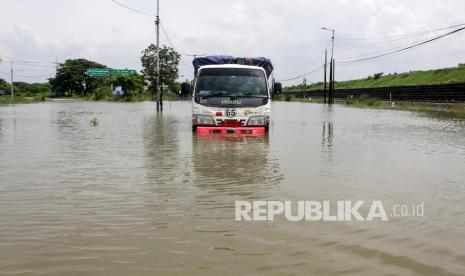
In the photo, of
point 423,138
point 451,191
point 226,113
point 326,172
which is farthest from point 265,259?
point 423,138

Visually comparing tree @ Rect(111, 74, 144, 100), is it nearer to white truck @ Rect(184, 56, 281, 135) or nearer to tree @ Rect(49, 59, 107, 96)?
tree @ Rect(49, 59, 107, 96)

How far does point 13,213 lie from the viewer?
4.75 metres

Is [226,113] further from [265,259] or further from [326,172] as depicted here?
[265,259]

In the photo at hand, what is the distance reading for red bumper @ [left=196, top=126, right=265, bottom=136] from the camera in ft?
40.8

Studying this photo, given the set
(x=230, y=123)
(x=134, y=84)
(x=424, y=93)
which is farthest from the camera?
(x=134, y=84)

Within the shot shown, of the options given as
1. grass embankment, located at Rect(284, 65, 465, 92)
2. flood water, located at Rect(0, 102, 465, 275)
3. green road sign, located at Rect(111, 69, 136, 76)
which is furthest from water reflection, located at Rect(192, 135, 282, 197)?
green road sign, located at Rect(111, 69, 136, 76)

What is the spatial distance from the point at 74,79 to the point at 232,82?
97.2 metres

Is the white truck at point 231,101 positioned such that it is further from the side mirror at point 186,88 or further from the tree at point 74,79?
the tree at point 74,79

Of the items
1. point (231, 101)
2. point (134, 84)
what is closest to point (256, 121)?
point (231, 101)

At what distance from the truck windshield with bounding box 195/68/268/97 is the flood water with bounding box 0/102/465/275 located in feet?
10.3

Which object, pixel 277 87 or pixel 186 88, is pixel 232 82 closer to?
pixel 186 88

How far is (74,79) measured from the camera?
10275 cm

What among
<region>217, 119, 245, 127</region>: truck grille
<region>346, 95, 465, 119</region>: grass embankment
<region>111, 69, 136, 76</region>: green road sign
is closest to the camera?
<region>217, 119, 245, 127</region>: truck grille

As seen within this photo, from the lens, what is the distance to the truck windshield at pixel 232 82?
12859 millimetres
